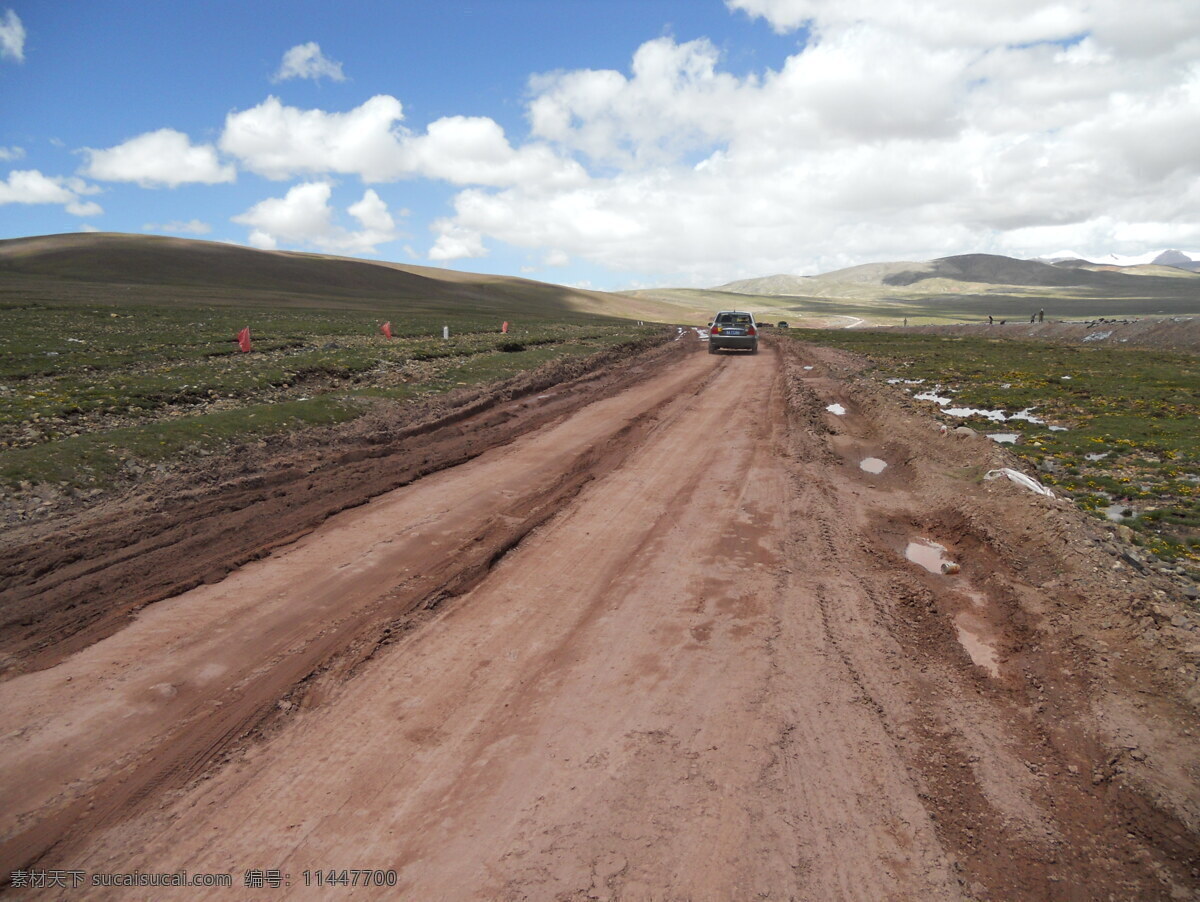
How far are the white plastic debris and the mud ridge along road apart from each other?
42cm

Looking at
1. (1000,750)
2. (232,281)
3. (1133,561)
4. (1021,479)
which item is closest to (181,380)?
(1021,479)

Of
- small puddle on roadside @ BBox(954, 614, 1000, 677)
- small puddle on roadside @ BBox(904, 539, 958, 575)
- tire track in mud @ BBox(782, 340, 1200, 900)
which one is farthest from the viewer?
small puddle on roadside @ BBox(904, 539, 958, 575)

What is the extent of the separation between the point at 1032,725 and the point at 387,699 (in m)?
4.47

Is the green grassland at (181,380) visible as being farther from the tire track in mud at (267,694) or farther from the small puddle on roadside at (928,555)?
the small puddle on roadside at (928,555)

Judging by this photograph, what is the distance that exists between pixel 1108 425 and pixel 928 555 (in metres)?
8.50

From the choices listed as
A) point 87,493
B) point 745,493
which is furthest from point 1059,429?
point 87,493

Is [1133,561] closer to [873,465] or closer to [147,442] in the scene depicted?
[873,465]

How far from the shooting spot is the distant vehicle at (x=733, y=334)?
2988cm

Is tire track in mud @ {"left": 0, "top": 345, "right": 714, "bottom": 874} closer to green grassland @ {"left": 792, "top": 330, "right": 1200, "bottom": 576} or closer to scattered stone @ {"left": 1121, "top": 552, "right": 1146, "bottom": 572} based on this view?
scattered stone @ {"left": 1121, "top": 552, "right": 1146, "bottom": 572}

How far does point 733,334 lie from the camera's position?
2989cm

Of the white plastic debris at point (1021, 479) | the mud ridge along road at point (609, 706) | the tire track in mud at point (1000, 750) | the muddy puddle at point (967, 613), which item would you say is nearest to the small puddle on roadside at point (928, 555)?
the muddy puddle at point (967, 613)

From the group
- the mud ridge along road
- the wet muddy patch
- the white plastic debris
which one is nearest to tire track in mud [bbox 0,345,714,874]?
the mud ridge along road

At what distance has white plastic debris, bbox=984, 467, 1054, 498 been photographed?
8693 millimetres

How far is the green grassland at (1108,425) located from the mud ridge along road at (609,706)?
4.02 ft
